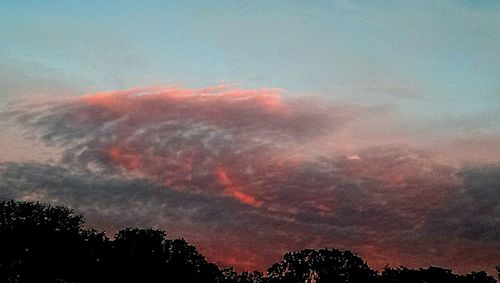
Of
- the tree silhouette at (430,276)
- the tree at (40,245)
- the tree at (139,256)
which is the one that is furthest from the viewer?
the tree silhouette at (430,276)

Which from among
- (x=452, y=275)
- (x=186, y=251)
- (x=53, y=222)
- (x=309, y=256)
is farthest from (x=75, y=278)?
(x=452, y=275)

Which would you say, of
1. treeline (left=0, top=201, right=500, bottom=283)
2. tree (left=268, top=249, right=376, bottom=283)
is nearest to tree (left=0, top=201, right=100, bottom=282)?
treeline (left=0, top=201, right=500, bottom=283)

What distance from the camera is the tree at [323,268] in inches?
4269

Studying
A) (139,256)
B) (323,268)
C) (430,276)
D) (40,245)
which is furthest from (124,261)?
(430,276)

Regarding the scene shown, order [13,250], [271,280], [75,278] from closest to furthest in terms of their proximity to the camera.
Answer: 1. [13,250]
2. [75,278]
3. [271,280]

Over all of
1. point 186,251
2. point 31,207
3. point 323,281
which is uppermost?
point 31,207

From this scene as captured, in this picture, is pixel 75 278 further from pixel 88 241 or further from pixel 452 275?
pixel 452 275

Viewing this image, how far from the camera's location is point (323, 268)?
110 meters

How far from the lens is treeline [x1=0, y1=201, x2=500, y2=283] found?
80500mm

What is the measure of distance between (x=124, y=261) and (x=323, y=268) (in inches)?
1669

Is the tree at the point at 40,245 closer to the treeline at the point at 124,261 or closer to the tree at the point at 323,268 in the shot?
the treeline at the point at 124,261

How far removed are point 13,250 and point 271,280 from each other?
5409cm

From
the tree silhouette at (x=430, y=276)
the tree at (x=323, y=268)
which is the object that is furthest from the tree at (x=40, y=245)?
the tree silhouette at (x=430, y=276)

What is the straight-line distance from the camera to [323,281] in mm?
108562
